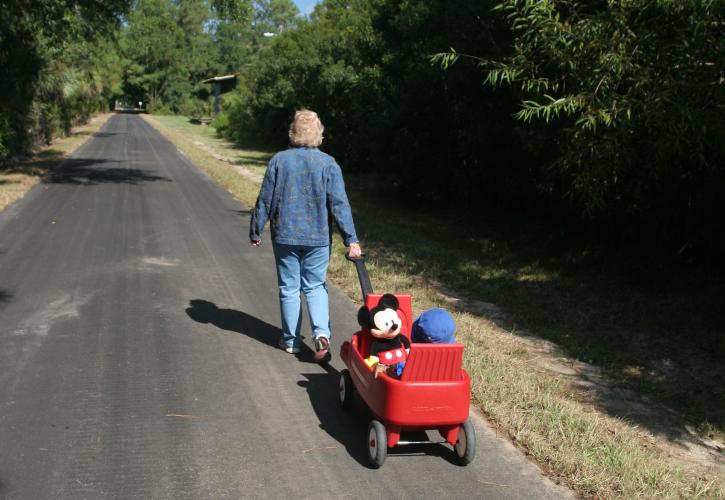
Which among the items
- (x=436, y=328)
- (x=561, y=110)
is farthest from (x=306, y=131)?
(x=561, y=110)

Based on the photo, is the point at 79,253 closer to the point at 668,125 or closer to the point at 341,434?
the point at 341,434

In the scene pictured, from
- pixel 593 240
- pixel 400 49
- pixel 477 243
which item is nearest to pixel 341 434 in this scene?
pixel 593 240

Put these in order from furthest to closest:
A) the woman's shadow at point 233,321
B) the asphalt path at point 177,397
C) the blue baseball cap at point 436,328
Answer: the woman's shadow at point 233,321 < the blue baseball cap at point 436,328 < the asphalt path at point 177,397

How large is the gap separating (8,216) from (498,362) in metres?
9.42

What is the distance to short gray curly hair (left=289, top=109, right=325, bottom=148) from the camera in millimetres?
5672

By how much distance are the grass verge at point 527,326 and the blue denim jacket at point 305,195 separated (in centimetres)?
162

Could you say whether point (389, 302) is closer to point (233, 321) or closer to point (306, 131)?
point (306, 131)

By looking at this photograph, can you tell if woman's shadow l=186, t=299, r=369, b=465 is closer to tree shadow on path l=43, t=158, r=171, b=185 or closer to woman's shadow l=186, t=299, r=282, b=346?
woman's shadow l=186, t=299, r=282, b=346

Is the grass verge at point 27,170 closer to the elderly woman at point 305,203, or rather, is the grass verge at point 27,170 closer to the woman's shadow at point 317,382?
the woman's shadow at point 317,382

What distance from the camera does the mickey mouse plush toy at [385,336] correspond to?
4.55 meters

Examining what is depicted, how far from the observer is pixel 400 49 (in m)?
16.5

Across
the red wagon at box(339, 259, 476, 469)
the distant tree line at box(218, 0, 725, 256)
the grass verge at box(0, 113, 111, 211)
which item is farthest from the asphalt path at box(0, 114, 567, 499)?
the grass verge at box(0, 113, 111, 211)

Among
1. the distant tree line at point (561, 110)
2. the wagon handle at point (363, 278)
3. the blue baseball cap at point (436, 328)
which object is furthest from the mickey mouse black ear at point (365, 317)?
the distant tree line at point (561, 110)

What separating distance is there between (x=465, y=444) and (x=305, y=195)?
2.34 m
